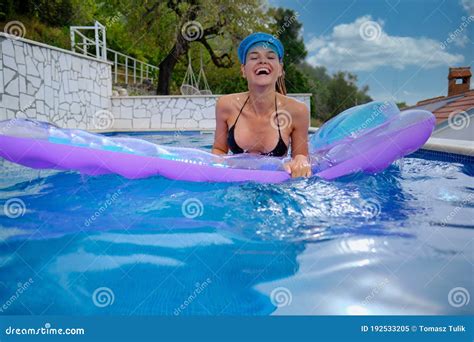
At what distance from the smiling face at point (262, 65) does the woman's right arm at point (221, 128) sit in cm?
43

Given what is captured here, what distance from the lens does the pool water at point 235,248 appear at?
1.33m

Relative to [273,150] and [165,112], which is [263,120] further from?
[165,112]

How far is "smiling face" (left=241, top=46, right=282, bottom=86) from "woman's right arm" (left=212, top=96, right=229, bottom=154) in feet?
1.41

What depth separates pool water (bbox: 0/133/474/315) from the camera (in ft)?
4.35

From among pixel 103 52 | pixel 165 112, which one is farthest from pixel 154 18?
pixel 165 112

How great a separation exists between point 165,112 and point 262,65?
8.96 m

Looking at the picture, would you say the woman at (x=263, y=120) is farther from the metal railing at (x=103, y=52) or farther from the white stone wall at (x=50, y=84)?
the metal railing at (x=103, y=52)

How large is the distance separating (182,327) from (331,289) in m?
0.55

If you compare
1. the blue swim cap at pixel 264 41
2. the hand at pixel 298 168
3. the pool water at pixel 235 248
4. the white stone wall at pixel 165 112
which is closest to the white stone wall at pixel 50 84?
the white stone wall at pixel 165 112

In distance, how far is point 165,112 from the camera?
1143 cm

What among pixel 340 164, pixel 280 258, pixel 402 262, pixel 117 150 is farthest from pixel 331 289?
pixel 117 150

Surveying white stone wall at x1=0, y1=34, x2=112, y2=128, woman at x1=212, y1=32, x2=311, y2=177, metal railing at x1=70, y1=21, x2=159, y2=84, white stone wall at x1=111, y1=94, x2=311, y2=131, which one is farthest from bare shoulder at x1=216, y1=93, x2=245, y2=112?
white stone wall at x1=111, y1=94, x2=311, y2=131

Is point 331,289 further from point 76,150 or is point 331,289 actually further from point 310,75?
point 310,75

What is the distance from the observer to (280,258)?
1.61 m
